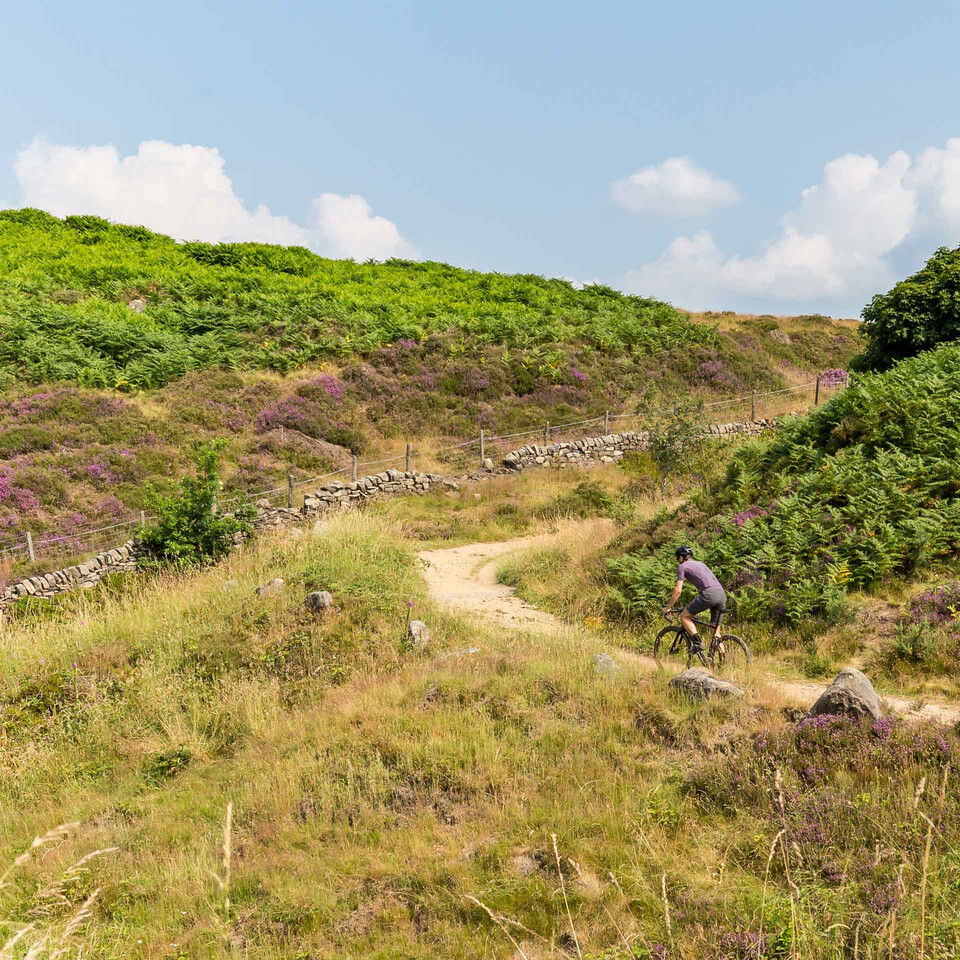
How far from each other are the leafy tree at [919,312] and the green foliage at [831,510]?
15.1 ft

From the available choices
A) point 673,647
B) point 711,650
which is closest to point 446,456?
point 673,647

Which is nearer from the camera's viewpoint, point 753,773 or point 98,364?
point 753,773

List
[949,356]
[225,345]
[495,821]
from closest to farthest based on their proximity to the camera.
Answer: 1. [495,821]
2. [949,356]
3. [225,345]

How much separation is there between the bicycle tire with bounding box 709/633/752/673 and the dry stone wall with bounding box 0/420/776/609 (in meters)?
11.6

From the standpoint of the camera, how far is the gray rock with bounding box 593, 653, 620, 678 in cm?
788

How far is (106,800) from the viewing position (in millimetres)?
6820

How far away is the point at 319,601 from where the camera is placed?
10.5 m

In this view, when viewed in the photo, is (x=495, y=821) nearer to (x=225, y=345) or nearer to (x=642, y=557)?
(x=642, y=557)

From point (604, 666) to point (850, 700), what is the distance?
8.76 ft

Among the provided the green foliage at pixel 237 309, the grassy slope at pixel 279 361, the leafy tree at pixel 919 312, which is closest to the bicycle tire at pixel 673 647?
the leafy tree at pixel 919 312

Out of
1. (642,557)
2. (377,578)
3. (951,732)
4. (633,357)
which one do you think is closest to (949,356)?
(642,557)

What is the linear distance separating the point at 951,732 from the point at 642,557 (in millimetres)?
7388

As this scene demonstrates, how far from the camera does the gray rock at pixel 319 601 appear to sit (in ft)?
34.3

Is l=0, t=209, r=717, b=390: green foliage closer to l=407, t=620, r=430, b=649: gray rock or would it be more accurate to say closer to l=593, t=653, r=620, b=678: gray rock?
l=407, t=620, r=430, b=649: gray rock
